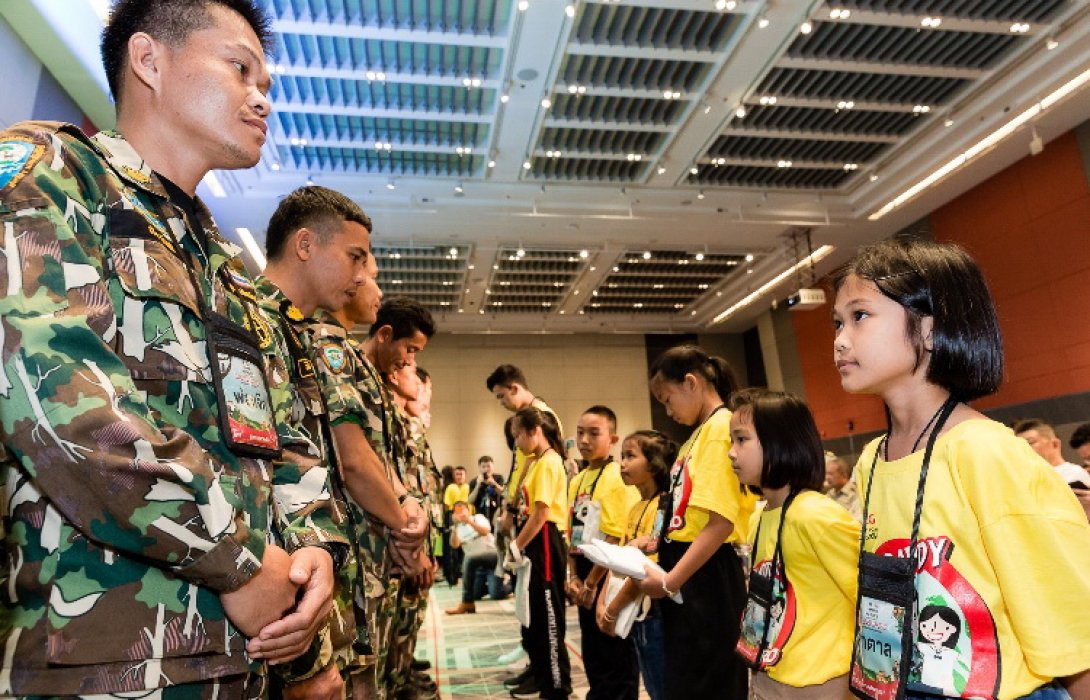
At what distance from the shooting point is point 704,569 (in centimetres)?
211

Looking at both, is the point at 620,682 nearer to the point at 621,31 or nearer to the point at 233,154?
the point at 233,154

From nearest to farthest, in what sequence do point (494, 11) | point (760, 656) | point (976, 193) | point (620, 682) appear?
point (760, 656) → point (620, 682) → point (494, 11) → point (976, 193)

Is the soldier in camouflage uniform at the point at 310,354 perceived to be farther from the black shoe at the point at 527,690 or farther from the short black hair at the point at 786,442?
the black shoe at the point at 527,690

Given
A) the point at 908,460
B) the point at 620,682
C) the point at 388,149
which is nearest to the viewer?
the point at 908,460

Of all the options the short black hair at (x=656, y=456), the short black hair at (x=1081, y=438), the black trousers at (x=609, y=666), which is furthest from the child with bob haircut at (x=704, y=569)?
the short black hair at (x=1081, y=438)

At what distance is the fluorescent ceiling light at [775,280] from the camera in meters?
9.51

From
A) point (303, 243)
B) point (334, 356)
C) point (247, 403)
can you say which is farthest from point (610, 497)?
point (247, 403)

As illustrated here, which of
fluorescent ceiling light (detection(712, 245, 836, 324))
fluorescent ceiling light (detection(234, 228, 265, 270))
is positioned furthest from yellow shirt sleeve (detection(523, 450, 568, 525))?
fluorescent ceiling light (detection(712, 245, 836, 324))

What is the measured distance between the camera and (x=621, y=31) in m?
5.39

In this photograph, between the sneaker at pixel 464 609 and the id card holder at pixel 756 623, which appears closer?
the id card holder at pixel 756 623

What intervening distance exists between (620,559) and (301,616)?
45.9 inches

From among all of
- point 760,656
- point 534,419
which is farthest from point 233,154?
point 534,419

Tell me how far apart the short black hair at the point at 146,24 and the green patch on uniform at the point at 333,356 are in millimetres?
773

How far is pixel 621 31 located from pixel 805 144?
282 cm
